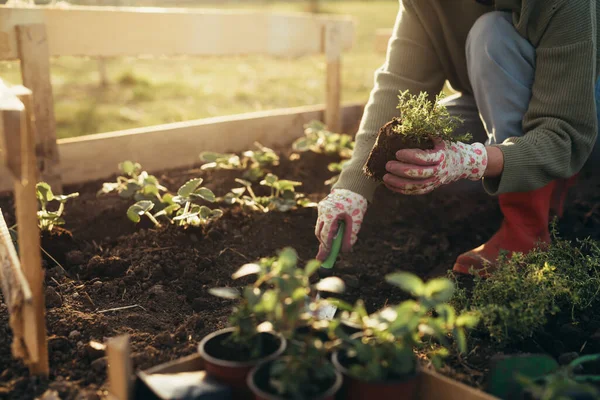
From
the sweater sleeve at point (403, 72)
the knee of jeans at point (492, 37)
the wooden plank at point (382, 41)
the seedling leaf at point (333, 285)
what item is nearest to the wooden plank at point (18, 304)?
the seedling leaf at point (333, 285)

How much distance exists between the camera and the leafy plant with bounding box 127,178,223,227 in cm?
244

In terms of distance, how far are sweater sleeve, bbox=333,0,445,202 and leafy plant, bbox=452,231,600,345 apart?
0.72 m

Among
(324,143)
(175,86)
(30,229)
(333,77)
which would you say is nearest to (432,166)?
(30,229)

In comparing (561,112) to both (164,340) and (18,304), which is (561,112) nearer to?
(164,340)

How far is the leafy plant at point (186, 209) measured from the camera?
2.44m

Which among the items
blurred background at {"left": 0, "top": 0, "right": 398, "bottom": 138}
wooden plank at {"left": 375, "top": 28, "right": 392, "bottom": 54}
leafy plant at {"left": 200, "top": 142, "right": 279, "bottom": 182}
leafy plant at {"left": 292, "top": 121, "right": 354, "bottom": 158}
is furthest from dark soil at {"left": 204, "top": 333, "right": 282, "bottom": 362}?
wooden plank at {"left": 375, "top": 28, "right": 392, "bottom": 54}

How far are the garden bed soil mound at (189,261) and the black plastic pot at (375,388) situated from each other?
14.9 inches

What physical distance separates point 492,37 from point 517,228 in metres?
0.70

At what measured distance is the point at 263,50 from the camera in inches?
154

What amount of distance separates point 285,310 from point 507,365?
1.83ft

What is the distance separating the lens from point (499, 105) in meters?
2.48

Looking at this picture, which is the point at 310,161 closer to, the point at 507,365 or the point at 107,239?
the point at 107,239

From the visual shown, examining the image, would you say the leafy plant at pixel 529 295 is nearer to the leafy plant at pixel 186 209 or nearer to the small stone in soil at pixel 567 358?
the small stone in soil at pixel 567 358

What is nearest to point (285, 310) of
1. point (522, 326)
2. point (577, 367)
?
point (522, 326)
